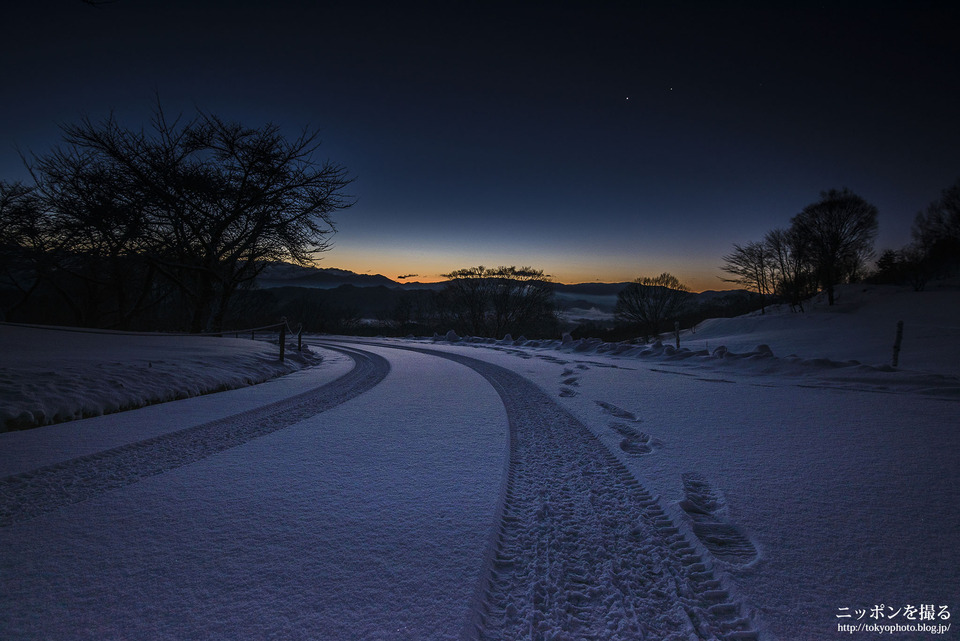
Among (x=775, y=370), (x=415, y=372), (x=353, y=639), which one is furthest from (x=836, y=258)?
(x=353, y=639)

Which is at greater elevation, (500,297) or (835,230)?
(835,230)

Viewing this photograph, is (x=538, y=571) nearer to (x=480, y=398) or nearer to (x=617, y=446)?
(x=617, y=446)

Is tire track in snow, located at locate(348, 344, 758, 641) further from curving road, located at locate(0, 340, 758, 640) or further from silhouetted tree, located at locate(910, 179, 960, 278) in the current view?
silhouetted tree, located at locate(910, 179, 960, 278)

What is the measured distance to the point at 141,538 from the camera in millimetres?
1664

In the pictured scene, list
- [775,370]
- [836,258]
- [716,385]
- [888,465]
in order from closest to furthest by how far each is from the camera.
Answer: [888,465] < [716,385] < [775,370] < [836,258]

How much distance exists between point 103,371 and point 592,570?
253 inches

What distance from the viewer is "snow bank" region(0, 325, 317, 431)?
3736 millimetres

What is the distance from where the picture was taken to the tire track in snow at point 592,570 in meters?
1.25

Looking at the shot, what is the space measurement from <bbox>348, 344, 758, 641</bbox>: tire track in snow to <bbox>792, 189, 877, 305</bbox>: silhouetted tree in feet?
114

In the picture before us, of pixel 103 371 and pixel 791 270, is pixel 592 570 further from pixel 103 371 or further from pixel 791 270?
pixel 791 270

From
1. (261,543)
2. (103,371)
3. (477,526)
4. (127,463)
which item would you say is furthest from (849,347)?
(103,371)

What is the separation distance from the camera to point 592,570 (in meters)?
1.54

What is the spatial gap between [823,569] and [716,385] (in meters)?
4.84

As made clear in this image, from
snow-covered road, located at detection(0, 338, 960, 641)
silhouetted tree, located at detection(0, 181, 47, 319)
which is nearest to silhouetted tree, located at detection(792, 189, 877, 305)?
snow-covered road, located at detection(0, 338, 960, 641)
